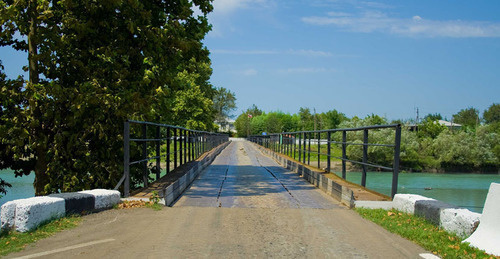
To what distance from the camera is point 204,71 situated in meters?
56.6

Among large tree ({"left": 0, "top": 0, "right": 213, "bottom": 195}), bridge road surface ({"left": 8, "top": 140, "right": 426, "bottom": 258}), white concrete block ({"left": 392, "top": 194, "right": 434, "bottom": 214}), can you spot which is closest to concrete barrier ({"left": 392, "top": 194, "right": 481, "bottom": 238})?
white concrete block ({"left": 392, "top": 194, "right": 434, "bottom": 214})

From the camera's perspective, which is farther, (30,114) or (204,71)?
(204,71)

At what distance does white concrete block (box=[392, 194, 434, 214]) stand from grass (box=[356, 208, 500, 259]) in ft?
0.33

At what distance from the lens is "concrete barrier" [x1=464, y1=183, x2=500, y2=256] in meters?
4.25

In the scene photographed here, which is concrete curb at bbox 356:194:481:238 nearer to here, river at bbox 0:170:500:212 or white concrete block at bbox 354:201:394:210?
white concrete block at bbox 354:201:394:210

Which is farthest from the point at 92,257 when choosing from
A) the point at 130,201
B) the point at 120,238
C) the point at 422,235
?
the point at 422,235

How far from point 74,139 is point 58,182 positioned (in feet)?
4.44

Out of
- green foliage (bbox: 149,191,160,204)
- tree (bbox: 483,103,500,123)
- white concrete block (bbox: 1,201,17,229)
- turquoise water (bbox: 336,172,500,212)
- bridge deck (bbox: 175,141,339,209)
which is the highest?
tree (bbox: 483,103,500,123)

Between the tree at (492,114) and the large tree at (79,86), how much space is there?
169 meters

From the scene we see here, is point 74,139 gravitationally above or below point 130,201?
above

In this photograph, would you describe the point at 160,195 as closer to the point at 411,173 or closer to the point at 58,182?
the point at 58,182

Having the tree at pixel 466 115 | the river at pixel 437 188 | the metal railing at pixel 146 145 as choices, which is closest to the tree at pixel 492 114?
the tree at pixel 466 115

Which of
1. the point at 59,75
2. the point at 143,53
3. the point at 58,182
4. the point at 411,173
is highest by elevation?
the point at 143,53

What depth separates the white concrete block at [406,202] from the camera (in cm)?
614
